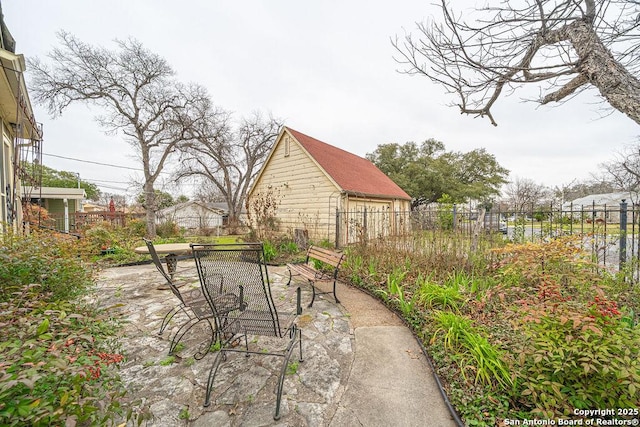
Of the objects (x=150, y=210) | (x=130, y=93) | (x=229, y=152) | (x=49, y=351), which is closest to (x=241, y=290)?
(x=49, y=351)

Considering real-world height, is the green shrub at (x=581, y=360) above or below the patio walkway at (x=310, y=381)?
above

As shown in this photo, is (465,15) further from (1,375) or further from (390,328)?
(1,375)

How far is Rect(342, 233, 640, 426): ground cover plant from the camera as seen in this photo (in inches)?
69.0

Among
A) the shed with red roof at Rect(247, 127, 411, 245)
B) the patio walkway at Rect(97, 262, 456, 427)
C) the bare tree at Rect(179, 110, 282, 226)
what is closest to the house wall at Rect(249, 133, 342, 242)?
the shed with red roof at Rect(247, 127, 411, 245)

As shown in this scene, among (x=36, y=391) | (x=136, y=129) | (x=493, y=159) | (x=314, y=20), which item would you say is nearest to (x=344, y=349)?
(x=36, y=391)

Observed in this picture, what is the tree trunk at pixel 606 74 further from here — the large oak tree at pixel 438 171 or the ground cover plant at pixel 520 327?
the large oak tree at pixel 438 171

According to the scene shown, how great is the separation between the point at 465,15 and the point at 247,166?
20.5 meters

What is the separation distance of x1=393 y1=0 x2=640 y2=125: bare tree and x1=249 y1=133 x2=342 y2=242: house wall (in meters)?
7.28

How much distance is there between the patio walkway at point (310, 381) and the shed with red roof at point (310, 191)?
6.43 metres

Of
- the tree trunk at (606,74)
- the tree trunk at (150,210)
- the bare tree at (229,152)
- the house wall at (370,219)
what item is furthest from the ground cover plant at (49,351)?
the bare tree at (229,152)

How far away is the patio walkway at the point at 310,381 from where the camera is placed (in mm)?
2016

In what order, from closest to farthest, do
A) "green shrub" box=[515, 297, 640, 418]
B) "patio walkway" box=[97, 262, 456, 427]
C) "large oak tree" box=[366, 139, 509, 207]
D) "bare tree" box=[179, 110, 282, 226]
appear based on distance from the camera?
"green shrub" box=[515, 297, 640, 418], "patio walkway" box=[97, 262, 456, 427], "bare tree" box=[179, 110, 282, 226], "large oak tree" box=[366, 139, 509, 207]

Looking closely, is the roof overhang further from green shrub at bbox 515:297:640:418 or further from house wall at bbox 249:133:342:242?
green shrub at bbox 515:297:640:418

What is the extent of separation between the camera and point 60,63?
12.8 m
